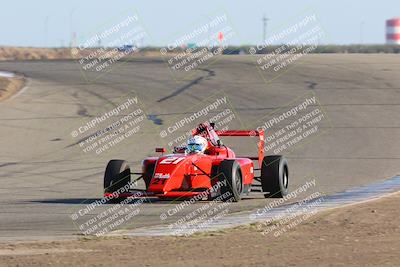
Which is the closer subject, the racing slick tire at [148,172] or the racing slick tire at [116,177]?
the racing slick tire at [116,177]

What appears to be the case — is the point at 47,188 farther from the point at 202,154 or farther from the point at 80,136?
the point at 80,136

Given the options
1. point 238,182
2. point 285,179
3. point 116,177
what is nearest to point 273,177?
point 285,179

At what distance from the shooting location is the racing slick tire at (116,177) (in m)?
17.0

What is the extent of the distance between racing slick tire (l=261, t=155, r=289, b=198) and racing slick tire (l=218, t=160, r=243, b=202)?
3.45 ft

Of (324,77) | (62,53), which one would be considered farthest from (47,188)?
(62,53)

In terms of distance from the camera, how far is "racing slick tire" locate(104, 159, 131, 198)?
16984mm

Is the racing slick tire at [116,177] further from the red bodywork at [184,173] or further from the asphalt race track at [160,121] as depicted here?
the asphalt race track at [160,121]

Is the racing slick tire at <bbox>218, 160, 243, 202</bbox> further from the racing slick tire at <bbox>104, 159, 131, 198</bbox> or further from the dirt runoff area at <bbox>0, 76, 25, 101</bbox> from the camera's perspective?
the dirt runoff area at <bbox>0, 76, 25, 101</bbox>

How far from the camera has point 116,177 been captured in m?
17.0

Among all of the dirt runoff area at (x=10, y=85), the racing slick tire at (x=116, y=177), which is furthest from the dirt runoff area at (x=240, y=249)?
the dirt runoff area at (x=10, y=85)

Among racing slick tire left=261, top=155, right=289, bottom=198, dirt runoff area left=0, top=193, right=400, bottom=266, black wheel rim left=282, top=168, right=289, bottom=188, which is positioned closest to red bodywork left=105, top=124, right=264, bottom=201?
racing slick tire left=261, top=155, right=289, bottom=198

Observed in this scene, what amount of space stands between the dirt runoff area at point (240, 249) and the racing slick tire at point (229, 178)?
3.25m

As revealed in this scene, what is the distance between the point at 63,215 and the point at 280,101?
21201 millimetres

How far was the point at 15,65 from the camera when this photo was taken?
58062 mm
